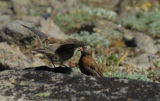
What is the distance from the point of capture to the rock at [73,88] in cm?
402

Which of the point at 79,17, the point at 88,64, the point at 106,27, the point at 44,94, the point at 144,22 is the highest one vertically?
the point at 79,17

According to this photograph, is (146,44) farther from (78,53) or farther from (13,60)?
(13,60)

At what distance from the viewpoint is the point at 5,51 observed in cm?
778

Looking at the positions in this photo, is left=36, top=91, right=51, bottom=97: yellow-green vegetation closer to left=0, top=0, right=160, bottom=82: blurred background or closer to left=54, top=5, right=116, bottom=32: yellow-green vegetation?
left=0, top=0, right=160, bottom=82: blurred background

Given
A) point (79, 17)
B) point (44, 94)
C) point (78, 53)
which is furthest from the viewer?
point (79, 17)

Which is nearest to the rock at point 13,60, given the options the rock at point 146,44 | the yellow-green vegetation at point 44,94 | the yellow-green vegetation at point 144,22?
the yellow-green vegetation at point 44,94

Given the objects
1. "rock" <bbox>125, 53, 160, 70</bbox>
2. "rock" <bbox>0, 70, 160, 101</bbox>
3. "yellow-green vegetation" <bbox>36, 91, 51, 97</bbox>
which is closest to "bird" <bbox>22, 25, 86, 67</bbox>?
"rock" <bbox>0, 70, 160, 101</bbox>

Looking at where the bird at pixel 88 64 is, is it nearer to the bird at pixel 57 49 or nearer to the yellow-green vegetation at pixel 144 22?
the bird at pixel 57 49

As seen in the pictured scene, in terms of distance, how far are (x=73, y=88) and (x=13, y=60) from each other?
3382mm

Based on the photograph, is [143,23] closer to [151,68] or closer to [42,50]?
[151,68]

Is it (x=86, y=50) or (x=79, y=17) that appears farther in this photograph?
(x=79, y=17)

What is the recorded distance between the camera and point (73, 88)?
4203 mm

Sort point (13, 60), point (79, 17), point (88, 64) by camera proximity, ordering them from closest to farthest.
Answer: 1. point (88, 64)
2. point (13, 60)
3. point (79, 17)

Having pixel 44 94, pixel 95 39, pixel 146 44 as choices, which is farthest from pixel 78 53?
pixel 44 94
